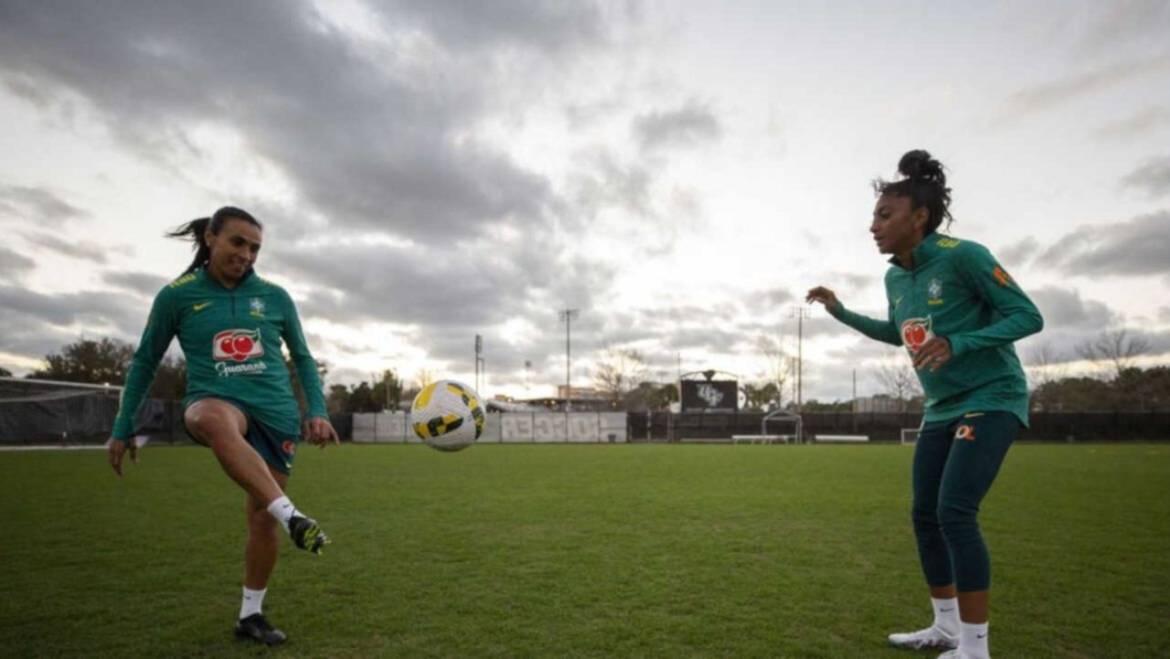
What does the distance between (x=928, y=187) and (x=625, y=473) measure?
13.7 metres

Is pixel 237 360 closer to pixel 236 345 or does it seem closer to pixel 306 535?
pixel 236 345

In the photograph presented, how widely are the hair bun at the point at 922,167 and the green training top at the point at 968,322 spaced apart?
13.8 inches

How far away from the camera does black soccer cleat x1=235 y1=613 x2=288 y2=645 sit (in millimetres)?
4152

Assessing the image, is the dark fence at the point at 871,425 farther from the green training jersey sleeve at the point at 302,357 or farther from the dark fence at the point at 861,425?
the green training jersey sleeve at the point at 302,357

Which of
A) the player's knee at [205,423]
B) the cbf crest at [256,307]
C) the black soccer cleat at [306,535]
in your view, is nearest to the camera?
the black soccer cleat at [306,535]

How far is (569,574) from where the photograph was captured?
5.89 metres

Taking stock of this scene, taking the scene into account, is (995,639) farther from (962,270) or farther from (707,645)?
(962,270)

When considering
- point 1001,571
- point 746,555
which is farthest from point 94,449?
point 1001,571

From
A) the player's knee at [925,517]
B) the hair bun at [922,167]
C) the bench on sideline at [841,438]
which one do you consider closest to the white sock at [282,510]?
the player's knee at [925,517]

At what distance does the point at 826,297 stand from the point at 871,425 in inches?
2015

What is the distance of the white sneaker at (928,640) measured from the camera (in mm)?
4062

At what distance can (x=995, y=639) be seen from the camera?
4.24m

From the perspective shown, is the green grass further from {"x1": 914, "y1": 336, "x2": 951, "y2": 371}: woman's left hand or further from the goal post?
the goal post

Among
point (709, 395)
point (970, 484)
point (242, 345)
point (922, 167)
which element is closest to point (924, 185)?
point (922, 167)
